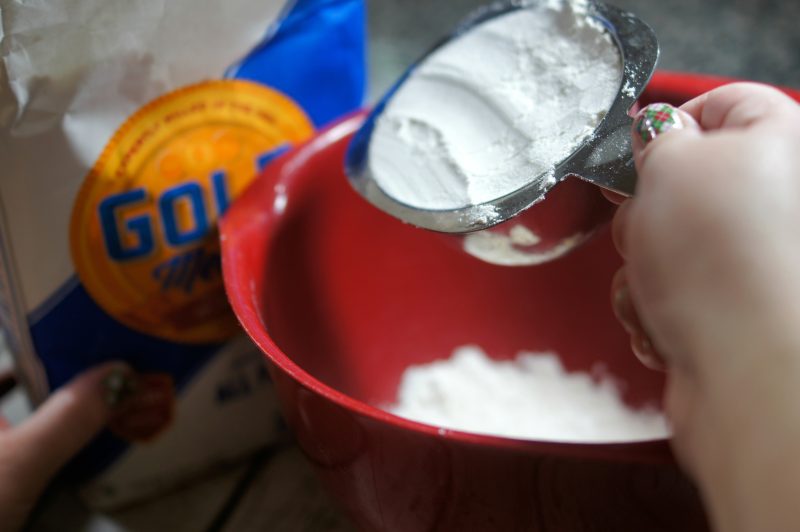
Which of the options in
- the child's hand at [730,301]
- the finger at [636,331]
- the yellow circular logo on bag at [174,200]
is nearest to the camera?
the child's hand at [730,301]

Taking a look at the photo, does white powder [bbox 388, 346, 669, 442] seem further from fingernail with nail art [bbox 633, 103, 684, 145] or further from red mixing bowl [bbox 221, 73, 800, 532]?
fingernail with nail art [bbox 633, 103, 684, 145]

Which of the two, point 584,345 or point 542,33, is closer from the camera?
point 542,33

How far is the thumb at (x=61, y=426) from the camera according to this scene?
418mm

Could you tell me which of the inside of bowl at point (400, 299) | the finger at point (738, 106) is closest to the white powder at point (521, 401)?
the inside of bowl at point (400, 299)

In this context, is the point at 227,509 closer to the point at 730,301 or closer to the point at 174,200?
the point at 174,200

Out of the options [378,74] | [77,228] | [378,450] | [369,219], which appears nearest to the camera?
[378,450]

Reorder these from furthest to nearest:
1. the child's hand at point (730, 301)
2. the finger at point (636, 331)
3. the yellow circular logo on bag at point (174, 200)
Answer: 1. the yellow circular logo on bag at point (174, 200)
2. the finger at point (636, 331)
3. the child's hand at point (730, 301)

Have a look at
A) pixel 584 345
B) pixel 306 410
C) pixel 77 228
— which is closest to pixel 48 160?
pixel 77 228

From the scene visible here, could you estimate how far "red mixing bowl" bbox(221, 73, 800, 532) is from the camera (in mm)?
277

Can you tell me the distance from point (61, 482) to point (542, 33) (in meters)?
0.39

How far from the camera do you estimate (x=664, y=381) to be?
→ 472 mm

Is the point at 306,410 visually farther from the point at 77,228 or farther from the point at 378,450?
the point at 77,228

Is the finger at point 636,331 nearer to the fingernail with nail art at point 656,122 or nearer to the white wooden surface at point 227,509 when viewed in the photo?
the fingernail with nail art at point 656,122

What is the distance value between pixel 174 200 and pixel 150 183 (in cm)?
2
